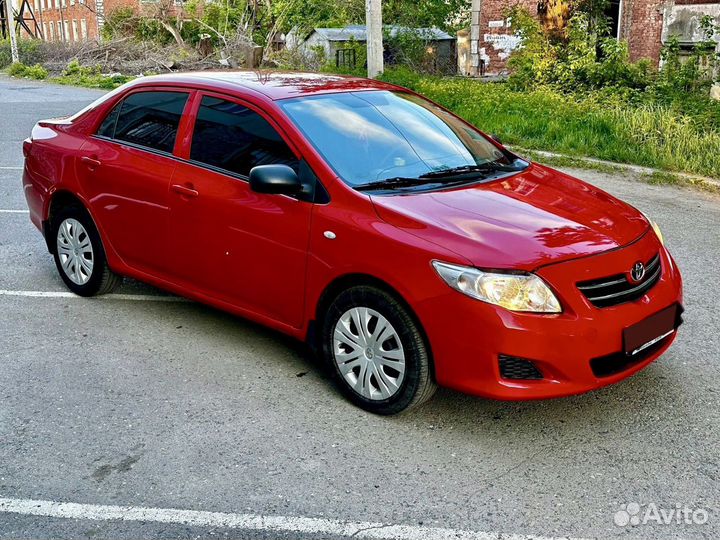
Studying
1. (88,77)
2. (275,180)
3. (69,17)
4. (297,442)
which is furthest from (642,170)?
(69,17)

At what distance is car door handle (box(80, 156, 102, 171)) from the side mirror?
185cm

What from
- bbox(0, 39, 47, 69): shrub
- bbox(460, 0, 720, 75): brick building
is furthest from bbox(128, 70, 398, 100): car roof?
bbox(0, 39, 47, 69): shrub

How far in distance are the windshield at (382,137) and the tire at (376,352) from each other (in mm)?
738

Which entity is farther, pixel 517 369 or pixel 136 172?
pixel 136 172

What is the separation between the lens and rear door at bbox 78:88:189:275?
5680mm

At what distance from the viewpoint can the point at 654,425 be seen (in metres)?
4.45

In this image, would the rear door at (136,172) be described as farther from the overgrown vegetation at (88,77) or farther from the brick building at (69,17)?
the brick building at (69,17)

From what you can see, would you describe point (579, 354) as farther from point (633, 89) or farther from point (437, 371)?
point (633, 89)

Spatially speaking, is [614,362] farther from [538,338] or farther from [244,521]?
[244,521]

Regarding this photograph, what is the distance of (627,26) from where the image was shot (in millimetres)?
24234

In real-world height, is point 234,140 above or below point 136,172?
above

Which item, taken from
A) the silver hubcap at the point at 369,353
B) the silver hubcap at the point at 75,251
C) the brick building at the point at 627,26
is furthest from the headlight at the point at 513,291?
the brick building at the point at 627,26

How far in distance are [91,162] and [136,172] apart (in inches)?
22.4

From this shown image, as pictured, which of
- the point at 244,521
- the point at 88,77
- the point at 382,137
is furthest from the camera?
the point at 88,77
